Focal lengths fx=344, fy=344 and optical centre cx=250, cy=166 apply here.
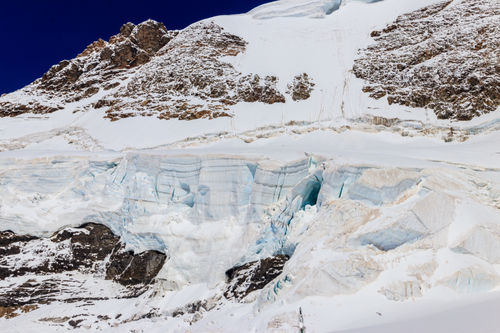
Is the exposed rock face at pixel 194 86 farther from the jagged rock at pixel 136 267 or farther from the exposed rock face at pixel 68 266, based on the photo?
the jagged rock at pixel 136 267

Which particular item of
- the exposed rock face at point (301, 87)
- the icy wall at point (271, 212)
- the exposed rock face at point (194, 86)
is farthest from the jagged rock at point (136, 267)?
the exposed rock face at point (301, 87)

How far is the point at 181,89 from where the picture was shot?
3872 cm

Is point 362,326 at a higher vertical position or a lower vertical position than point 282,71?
lower

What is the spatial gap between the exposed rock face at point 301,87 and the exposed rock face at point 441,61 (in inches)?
212

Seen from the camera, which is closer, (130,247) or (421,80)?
(130,247)

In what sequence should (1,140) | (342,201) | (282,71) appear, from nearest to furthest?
(342,201) → (1,140) → (282,71)

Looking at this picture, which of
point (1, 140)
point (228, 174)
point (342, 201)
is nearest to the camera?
point (342, 201)

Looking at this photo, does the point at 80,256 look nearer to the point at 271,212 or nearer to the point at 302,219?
the point at 271,212

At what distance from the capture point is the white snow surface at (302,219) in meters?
7.93

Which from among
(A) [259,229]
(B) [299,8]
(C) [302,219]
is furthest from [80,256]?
(B) [299,8]

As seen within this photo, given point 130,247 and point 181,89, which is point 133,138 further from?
point 130,247

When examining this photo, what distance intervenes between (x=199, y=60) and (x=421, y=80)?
2453 centimetres

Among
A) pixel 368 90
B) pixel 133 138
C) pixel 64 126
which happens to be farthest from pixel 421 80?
pixel 64 126

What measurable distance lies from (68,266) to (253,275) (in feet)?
32.8
